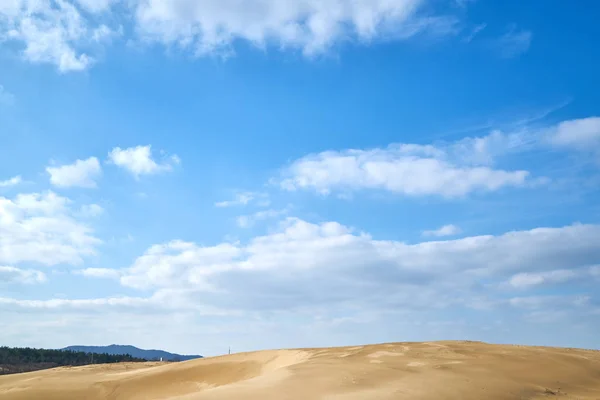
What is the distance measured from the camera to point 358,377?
10.7 m

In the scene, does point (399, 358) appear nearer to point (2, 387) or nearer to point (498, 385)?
point (498, 385)

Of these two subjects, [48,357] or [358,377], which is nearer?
→ [358,377]

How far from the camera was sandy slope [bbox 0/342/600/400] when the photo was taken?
974 cm

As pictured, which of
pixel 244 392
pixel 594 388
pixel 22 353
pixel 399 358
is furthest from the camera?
pixel 22 353

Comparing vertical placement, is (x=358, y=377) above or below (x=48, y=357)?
below

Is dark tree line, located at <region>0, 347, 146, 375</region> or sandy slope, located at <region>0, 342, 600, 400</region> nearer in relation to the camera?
sandy slope, located at <region>0, 342, 600, 400</region>

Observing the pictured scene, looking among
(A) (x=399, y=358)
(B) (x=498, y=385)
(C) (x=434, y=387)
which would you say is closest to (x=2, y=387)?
(A) (x=399, y=358)

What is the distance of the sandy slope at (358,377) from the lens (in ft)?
32.0

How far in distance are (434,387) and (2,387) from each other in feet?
43.1

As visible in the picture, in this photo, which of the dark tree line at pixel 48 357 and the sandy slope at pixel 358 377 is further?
the dark tree line at pixel 48 357

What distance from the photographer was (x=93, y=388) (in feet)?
47.3

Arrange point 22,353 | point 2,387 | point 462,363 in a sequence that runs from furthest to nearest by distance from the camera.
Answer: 1. point 22,353
2. point 2,387
3. point 462,363

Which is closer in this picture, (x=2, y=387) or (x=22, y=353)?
(x=2, y=387)

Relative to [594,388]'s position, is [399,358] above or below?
above
